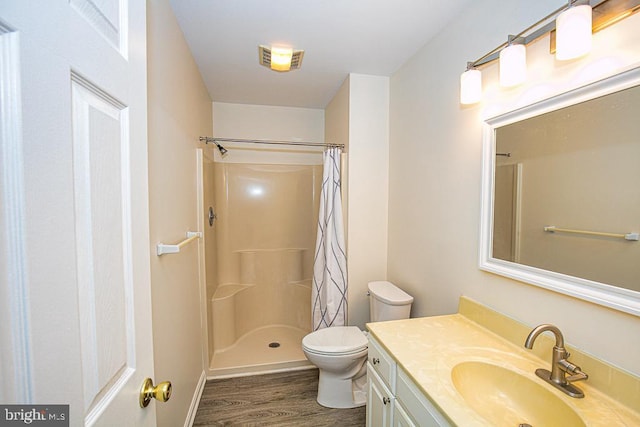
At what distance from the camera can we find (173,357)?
139cm

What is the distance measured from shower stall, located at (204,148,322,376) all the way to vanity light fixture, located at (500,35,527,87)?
217 centimetres

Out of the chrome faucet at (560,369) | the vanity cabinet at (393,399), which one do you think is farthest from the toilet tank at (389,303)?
the chrome faucet at (560,369)

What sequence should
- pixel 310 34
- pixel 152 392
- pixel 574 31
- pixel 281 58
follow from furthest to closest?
pixel 281 58
pixel 310 34
pixel 574 31
pixel 152 392

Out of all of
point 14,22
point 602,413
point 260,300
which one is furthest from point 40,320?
point 260,300

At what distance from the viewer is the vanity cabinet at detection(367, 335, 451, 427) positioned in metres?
0.89

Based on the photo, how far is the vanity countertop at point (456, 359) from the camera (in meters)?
0.76

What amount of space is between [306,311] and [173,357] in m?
1.74

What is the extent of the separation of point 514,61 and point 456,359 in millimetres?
1168

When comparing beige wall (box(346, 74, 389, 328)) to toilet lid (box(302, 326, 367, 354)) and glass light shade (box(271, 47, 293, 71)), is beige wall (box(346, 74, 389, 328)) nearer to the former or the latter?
toilet lid (box(302, 326, 367, 354))

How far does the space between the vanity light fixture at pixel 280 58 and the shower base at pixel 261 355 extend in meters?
2.42

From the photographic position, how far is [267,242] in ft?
10.0

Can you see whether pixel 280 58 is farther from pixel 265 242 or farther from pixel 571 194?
pixel 265 242

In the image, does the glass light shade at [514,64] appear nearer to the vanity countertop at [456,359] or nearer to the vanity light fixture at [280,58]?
the vanity countertop at [456,359]

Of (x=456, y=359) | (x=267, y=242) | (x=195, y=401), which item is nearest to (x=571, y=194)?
(x=456, y=359)
